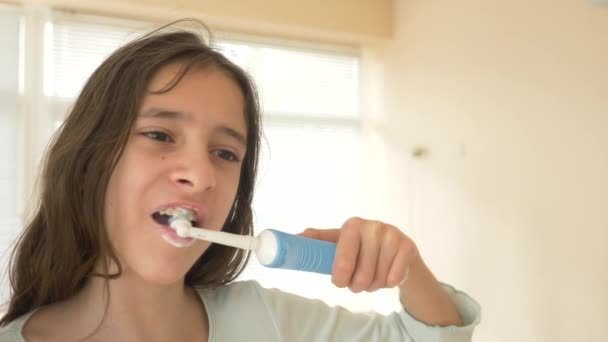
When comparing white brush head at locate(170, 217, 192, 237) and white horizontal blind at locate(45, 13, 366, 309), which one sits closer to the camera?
white brush head at locate(170, 217, 192, 237)

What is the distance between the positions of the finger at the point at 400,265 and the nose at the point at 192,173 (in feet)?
0.82

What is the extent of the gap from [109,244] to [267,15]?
150 cm

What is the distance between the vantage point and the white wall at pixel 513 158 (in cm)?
113

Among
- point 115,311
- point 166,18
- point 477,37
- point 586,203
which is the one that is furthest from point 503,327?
point 166,18

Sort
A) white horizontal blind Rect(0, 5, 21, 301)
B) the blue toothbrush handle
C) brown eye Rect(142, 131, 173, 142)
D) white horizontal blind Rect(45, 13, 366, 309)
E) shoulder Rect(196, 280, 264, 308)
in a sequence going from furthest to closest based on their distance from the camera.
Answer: white horizontal blind Rect(45, 13, 366, 309), white horizontal blind Rect(0, 5, 21, 301), shoulder Rect(196, 280, 264, 308), brown eye Rect(142, 131, 173, 142), the blue toothbrush handle

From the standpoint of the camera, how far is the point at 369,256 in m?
0.58

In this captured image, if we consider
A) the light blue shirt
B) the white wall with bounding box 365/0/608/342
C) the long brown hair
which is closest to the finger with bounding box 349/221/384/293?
the light blue shirt

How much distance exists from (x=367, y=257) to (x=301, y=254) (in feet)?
0.33

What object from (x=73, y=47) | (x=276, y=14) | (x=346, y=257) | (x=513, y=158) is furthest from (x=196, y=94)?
(x=73, y=47)

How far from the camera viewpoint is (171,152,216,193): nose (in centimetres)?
58

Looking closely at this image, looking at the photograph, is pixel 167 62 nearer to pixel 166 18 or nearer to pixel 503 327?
pixel 503 327

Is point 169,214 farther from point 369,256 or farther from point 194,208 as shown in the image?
point 369,256

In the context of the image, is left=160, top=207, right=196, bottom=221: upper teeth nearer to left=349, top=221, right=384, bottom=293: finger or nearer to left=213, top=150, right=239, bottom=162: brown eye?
left=213, top=150, right=239, bottom=162: brown eye

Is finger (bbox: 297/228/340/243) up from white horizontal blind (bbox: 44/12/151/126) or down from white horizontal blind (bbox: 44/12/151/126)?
down
